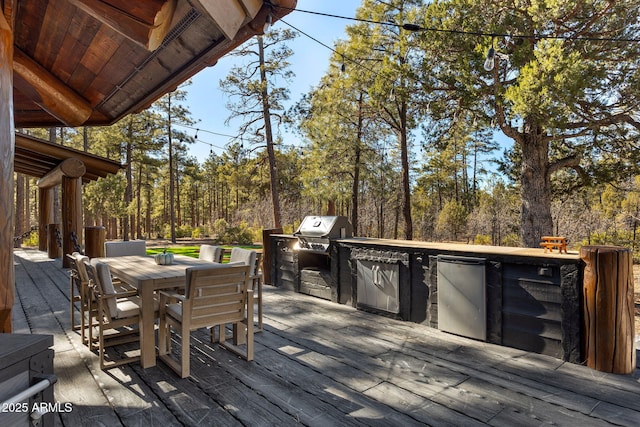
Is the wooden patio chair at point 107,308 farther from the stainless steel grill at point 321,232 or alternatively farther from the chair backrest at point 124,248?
the stainless steel grill at point 321,232

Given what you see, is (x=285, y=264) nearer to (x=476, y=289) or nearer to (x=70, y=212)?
(x=476, y=289)

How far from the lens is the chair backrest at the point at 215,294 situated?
98.8 inches

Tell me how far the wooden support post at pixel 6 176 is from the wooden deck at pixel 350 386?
99 centimetres

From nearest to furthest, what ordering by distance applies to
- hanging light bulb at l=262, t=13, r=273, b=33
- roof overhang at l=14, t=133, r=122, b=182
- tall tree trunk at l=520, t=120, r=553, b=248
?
hanging light bulb at l=262, t=13, r=273, b=33, roof overhang at l=14, t=133, r=122, b=182, tall tree trunk at l=520, t=120, r=553, b=248

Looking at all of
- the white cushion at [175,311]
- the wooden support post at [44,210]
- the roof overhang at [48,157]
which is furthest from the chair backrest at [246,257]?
the wooden support post at [44,210]

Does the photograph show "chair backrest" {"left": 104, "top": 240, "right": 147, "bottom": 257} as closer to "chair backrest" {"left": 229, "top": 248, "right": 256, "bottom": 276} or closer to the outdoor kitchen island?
"chair backrest" {"left": 229, "top": 248, "right": 256, "bottom": 276}

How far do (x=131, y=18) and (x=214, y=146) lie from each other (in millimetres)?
14035

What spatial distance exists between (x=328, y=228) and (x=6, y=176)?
3545 millimetres

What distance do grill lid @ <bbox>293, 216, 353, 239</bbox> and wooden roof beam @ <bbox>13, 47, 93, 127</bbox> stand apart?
9.37ft

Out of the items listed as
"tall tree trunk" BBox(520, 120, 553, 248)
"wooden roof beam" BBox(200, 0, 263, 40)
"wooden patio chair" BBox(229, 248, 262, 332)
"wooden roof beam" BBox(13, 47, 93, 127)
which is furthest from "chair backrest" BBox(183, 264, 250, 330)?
"tall tree trunk" BBox(520, 120, 553, 248)

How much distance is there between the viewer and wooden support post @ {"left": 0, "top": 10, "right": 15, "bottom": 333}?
4.65 ft

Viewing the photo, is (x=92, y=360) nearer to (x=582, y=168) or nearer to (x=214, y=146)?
(x=582, y=168)

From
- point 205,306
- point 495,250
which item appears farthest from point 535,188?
→ point 205,306

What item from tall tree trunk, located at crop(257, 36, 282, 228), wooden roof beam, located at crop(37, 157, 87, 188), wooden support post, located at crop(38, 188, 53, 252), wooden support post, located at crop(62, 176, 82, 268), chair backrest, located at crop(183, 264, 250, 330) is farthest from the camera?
tall tree trunk, located at crop(257, 36, 282, 228)
